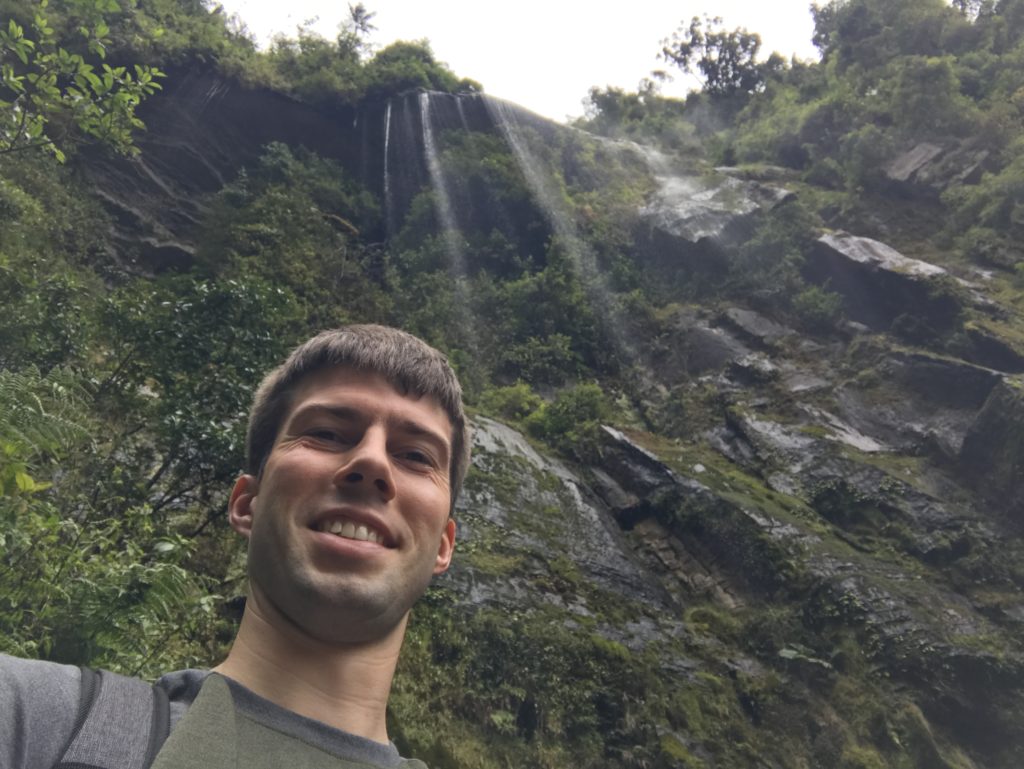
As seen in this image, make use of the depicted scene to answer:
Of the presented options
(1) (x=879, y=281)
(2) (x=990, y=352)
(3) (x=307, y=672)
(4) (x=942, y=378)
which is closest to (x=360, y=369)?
(3) (x=307, y=672)

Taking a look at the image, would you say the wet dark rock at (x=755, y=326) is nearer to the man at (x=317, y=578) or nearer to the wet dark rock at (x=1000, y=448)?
the wet dark rock at (x=1000, y=448)

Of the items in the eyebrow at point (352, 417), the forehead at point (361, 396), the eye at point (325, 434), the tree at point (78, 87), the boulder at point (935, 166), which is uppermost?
the boulder at point (935, 166)

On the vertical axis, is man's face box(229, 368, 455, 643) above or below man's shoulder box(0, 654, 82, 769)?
above

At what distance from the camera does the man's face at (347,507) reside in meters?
1.45

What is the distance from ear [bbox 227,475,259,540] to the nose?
330 millimetres

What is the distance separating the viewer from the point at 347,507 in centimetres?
152

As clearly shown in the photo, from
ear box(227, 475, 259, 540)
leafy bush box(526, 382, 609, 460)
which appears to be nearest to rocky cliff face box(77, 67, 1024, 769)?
leafy bush box(526, 382, 609, 460)

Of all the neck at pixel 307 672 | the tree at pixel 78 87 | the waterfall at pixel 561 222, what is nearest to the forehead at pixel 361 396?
the neck at pixel 307 672

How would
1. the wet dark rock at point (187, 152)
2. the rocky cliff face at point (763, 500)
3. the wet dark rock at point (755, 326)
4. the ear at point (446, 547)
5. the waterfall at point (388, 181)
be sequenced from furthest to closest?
1. the waterfall at point (388, 181)
2. the wet dark rock at point (755, 326)
3. the wet dark rock at point (187, 152)
4. the rocky cliff face at point (763, 500)
5. the ear at point (446, 547)

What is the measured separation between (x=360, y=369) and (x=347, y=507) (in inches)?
15.8

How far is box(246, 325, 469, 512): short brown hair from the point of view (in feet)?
5.87

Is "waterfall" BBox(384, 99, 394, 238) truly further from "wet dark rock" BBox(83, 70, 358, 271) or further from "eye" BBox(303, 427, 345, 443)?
"eye" BBox(303, 427, 345, 443)

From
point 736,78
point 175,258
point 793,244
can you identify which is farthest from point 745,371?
point 736,78

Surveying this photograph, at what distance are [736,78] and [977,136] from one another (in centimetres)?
1213
